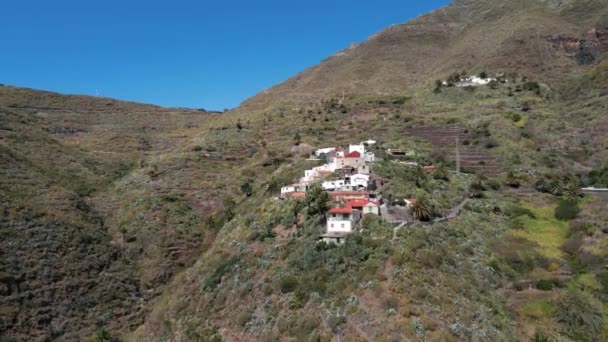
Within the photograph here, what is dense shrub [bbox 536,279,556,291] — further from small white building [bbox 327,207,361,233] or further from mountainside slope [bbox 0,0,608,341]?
small white building [bbox 327,207,361,233]

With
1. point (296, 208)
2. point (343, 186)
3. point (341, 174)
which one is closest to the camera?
point (296, 208)

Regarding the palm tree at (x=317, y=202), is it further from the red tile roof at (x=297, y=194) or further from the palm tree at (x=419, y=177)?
the palm tree at (x=419, y=177)

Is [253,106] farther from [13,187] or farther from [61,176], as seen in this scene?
[13,187]

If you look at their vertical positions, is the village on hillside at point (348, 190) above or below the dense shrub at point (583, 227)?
above

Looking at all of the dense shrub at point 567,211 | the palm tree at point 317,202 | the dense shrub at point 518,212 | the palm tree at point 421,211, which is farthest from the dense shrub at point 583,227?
the palm tree at point 317,202

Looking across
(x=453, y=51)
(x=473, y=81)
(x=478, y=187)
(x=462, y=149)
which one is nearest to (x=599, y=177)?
(x=478, y=187)

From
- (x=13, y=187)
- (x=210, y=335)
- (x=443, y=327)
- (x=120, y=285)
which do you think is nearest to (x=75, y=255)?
(x=120, y=285)

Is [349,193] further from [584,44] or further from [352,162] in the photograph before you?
[584,44]
